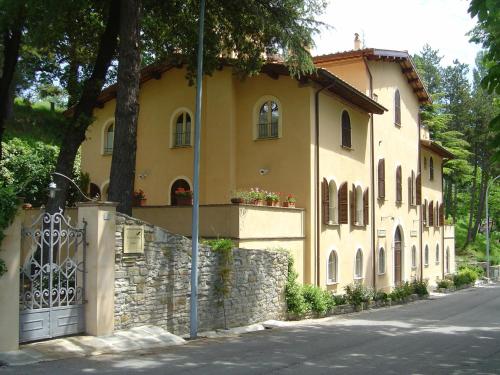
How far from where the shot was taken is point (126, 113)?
1348 cm

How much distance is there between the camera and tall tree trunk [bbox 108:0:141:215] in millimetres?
13359

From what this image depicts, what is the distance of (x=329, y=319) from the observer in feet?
59.0

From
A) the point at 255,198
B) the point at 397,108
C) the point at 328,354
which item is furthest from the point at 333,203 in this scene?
the point at 328,354

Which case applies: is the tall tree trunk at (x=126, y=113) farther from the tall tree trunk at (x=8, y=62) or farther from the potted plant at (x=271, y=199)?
the potted plant at (x=271, y=199)

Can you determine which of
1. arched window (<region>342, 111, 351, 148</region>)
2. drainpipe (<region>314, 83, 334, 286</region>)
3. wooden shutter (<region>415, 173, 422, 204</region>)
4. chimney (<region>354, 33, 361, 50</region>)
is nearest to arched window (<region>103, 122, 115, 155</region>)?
drainpipe (<region>314, 83, 334, 286</region>)

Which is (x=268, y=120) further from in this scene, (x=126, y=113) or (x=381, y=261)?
(x=381, y=261)

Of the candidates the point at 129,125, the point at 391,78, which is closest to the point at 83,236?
the point at 129,125

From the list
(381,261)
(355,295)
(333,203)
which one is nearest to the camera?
(355,295)

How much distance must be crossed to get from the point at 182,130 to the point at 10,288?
13.9 m

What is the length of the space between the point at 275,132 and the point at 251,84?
2.00 meters

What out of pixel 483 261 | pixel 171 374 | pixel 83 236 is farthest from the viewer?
pixel 483 261

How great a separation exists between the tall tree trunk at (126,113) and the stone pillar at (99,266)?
265 cm

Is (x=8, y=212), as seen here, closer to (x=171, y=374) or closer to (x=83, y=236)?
(x=83, y=236)

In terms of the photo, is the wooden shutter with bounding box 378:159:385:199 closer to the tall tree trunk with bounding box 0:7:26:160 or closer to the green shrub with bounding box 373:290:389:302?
the green shrub with bounding box 373:290:389:302
